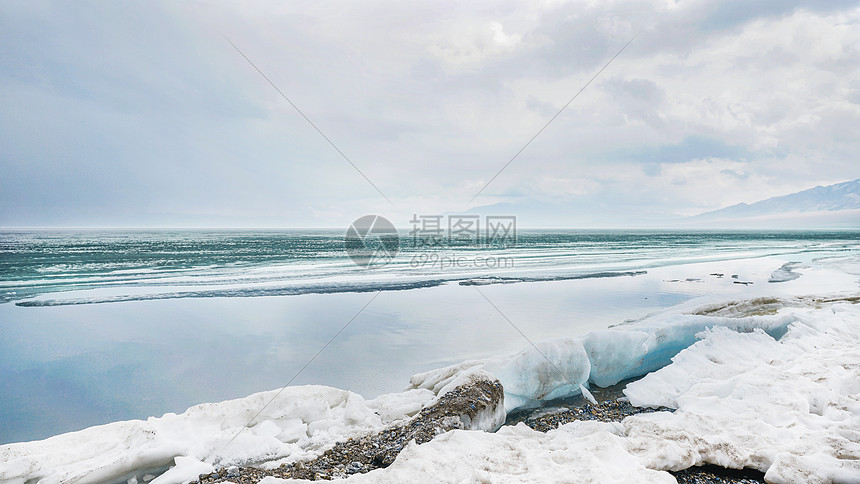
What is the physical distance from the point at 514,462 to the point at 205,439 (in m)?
3.52

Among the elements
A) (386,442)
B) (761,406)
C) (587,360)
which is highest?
(761,406)

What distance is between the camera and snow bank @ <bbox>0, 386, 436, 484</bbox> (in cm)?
362

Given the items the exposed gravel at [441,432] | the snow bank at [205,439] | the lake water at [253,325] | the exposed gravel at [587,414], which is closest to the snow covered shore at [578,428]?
the snow bank at [205,439]

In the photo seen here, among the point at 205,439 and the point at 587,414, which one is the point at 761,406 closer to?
the point at 587,414

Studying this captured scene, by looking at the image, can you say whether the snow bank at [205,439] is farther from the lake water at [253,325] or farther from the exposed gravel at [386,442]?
the lake water at [253,325]

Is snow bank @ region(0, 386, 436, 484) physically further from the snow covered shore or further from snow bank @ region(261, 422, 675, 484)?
snow bank @ region(261, 422, 675, 484)

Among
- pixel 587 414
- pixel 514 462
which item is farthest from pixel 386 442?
pixel 587 414

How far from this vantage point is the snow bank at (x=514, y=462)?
3023mm

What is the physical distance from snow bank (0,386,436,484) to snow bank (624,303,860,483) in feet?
9.97

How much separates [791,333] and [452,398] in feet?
22.7

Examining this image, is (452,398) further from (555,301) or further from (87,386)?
(555,301)

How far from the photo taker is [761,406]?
4.27 meters

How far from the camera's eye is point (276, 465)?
3.82 m

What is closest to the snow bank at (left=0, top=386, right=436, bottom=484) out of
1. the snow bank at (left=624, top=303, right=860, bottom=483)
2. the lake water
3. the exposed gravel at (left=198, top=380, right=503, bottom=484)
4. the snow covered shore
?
Answer: the snow covered shore
